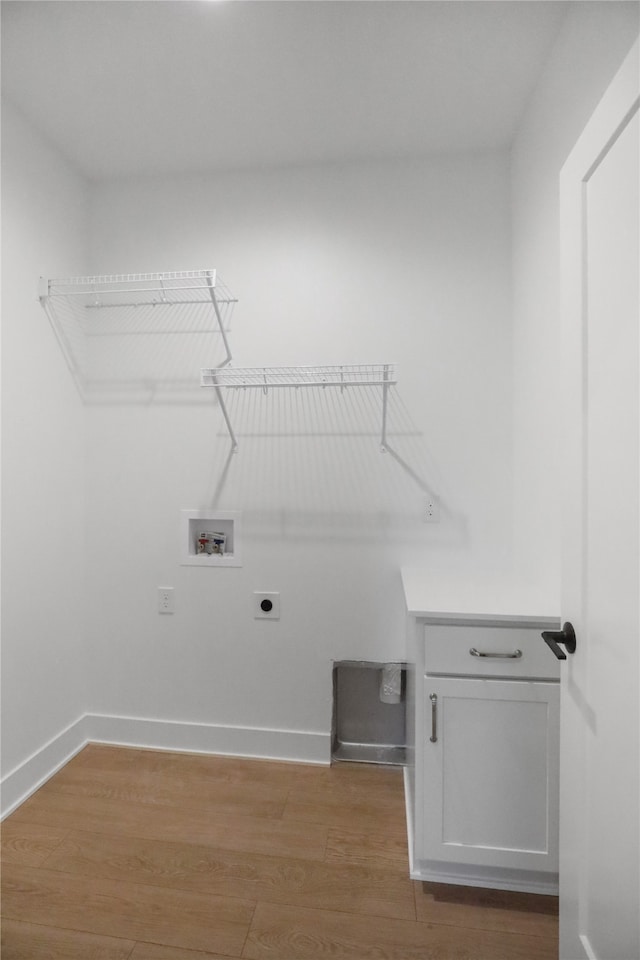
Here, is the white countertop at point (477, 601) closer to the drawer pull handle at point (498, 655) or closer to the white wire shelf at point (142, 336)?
the drawer pull handle at point (498, 655)

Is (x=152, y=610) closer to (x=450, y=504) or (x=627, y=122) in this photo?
(x=450, y=504)

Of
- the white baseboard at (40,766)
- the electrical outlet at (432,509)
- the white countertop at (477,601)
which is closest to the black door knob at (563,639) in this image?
the white countertop at (477,601)

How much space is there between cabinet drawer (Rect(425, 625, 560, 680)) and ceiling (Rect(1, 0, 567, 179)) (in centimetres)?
189

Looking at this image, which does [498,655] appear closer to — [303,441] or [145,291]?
[303,441]

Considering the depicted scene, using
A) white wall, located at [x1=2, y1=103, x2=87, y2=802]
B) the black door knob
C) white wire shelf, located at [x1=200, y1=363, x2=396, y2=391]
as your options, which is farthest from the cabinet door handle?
white wall, located at [x1=2, y1=103, x2=87, y2=802]

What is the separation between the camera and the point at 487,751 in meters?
1.49

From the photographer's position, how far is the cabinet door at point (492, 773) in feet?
4.80

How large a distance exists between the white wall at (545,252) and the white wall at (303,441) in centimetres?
13

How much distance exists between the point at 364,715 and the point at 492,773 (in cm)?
88

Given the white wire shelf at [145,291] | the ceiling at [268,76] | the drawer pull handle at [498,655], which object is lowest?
the drawer pull handle at [498,655]

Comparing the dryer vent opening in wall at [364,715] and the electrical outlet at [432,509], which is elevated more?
the electrical outlet at [432,509]

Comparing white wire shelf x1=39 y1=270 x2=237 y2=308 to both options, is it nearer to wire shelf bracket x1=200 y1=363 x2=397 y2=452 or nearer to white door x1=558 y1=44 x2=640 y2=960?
wire shelf bracket x1=200 y1=363 x2=397 y2=452

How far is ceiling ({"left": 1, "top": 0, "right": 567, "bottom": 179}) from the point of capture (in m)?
1.51

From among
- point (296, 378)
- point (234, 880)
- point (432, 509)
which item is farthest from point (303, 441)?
point (234, 880)
